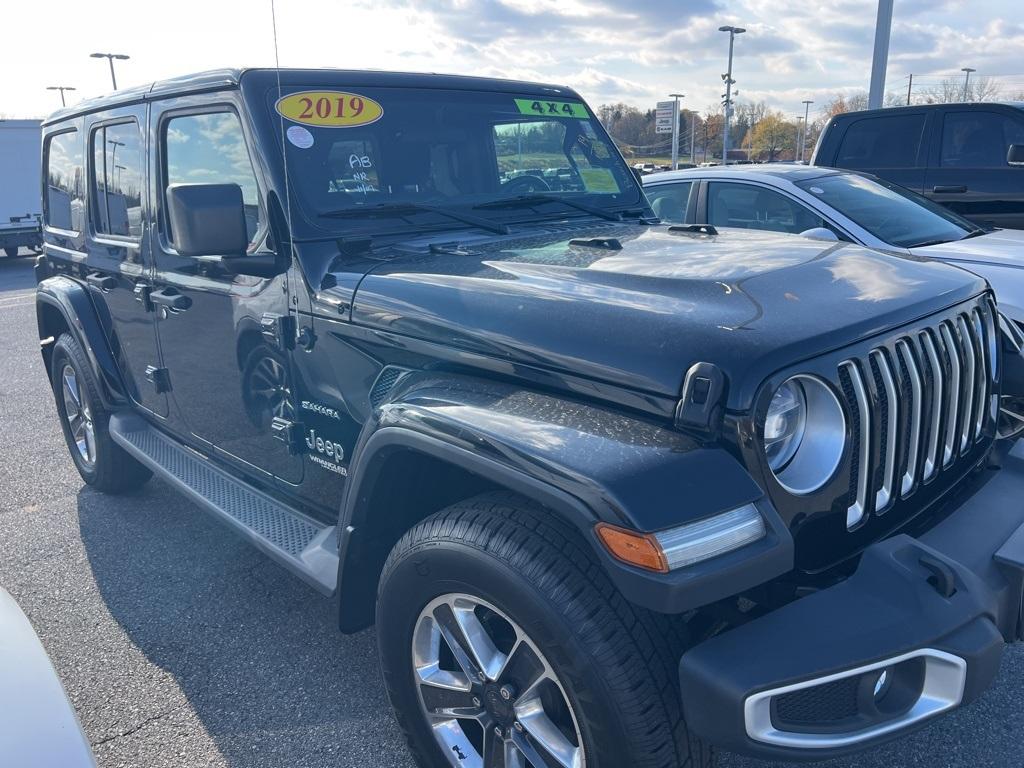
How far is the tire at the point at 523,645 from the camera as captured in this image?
177cm

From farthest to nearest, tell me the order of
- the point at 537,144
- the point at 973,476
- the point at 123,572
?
the point at 123,572, the point at 537,144, the point at 973,476

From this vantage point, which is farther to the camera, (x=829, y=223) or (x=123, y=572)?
(x=829, y=223)

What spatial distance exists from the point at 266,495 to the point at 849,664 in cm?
228

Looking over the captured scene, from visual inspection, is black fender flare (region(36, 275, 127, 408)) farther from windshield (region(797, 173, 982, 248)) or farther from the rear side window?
the rear side window

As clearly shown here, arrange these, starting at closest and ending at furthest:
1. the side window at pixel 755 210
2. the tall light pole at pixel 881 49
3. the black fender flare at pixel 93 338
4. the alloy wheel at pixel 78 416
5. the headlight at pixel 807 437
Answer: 1. the headlight at pixel 807 437
2. the black fender flare at pixel 93 338
3. the alloy wheel at pixel 78 416
4. the side window at pixel 755 210
5. the tall light pole at pixel 881 49

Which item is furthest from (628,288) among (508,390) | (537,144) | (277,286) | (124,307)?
(124,307)

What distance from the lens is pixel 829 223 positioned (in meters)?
5.56

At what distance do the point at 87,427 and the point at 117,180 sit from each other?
1515 millimetres

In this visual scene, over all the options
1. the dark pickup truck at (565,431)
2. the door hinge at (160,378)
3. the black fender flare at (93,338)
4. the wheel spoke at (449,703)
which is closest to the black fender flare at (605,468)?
the dark pickup truck at (565,431)

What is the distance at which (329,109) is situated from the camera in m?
2.98

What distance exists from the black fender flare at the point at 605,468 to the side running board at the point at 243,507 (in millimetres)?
722

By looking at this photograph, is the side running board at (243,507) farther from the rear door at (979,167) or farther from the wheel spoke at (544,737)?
the rear door at (979,167)

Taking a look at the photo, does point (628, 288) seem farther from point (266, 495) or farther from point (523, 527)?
point (266, 495)

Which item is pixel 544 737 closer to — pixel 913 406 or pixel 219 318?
pixel 913 406
